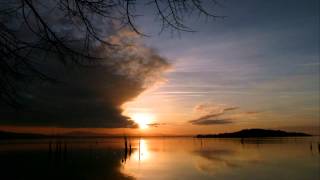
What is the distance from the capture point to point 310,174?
33.1 meters

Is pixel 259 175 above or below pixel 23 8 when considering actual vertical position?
below

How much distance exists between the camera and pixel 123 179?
3008 centimetres

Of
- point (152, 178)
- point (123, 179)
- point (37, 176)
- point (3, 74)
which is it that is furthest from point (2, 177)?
point (3, 74)

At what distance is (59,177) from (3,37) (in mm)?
30671

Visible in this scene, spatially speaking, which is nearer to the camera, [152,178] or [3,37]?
[3,37]

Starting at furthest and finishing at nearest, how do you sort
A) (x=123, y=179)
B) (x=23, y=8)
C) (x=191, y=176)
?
(x=191, y=176) < (x=123, y=179) < (x=23, y=8)

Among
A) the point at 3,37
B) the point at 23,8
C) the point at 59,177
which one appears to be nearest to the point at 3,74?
the point at 3,37

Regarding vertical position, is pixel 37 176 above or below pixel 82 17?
below

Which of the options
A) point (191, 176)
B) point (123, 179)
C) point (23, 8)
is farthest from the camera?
point (191, 176)

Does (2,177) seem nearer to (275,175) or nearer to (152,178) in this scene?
(152,178)

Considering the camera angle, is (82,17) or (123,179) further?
(123,179)

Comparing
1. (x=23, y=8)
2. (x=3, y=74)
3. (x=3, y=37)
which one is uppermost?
(x=23, y=8)

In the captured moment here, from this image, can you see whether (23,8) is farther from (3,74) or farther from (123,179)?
(123,179)

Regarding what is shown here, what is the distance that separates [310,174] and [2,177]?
91.2 ft
